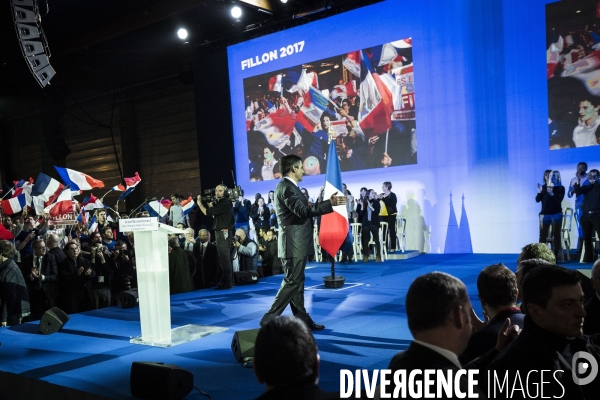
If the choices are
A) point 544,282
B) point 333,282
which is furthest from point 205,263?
point 544,282

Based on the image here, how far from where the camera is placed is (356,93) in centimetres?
1223

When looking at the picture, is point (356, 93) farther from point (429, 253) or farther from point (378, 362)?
point (378, 362)

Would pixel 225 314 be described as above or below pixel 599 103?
below

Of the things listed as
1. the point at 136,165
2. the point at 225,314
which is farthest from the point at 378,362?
the point at 136,165

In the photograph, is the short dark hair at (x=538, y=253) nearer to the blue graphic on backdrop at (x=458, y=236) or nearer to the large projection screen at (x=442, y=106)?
the large projection screen at (x=442, y=106)

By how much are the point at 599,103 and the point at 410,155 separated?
12.1 feet

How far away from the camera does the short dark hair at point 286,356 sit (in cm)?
141

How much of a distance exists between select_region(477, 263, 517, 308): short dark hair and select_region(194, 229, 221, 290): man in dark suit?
6.85m

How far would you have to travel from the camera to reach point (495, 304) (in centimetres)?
250

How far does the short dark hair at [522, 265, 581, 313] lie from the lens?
1.96m

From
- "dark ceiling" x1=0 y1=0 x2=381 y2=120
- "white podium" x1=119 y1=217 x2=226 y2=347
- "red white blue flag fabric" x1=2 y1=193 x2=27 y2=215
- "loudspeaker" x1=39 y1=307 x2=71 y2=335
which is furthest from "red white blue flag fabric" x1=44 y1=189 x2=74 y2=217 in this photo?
Result: "white podium" x1=119 y1=217 x2=226 y2=347

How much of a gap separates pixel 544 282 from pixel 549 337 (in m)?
0.19

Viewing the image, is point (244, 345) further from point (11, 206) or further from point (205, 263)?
point (11, 206)

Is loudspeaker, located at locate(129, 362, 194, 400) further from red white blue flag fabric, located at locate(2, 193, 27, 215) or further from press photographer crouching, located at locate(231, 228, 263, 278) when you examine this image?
red white blue flag fabric, located at locate(2, 193, 27, 215)
